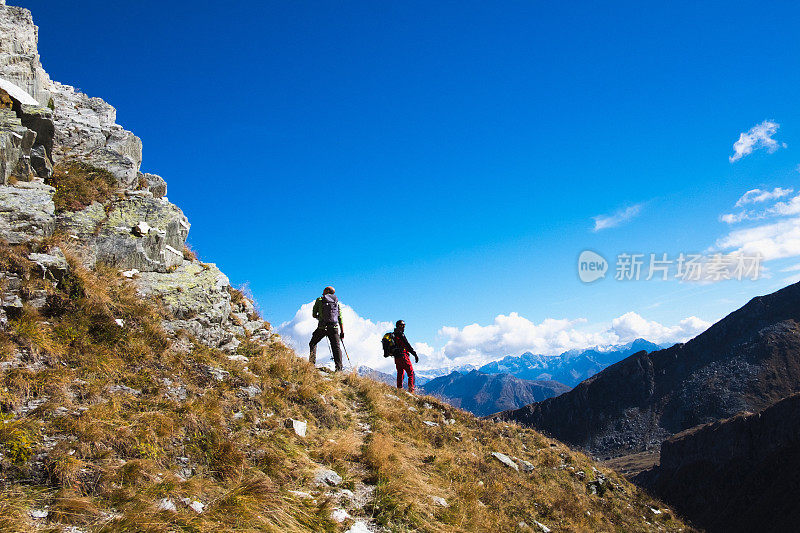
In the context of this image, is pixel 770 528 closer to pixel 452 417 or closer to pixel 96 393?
pixel 452 417

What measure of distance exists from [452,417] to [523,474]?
342cm

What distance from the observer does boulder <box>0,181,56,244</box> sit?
333 inches

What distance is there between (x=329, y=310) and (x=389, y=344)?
3.81 meters

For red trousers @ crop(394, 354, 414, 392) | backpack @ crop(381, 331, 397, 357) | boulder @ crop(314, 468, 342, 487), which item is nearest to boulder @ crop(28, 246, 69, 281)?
boulder @ crop(314, 468, 342, 487)

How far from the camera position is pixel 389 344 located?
16.6m

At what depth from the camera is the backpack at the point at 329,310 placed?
14023mm

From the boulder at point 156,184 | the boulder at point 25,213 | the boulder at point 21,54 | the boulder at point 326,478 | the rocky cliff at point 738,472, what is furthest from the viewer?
the rocky cliff at point 738,472

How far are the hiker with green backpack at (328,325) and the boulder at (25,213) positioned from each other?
7.96 meters

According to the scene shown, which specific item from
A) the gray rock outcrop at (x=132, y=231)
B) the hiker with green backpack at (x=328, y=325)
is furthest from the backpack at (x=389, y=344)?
the gray rock outcrop at (x=132, y=231)

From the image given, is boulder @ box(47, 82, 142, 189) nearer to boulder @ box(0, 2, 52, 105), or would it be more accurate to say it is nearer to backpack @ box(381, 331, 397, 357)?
boulder @ box(0, 2, 52, 105)

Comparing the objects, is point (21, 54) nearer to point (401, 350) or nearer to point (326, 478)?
point (401, 350)

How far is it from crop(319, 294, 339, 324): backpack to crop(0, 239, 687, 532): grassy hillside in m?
2.43

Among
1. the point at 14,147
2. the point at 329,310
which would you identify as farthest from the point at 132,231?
the point at 329,310

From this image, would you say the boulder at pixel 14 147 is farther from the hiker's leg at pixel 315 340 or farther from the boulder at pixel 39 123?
the hiker's leg at pixel 315 340
